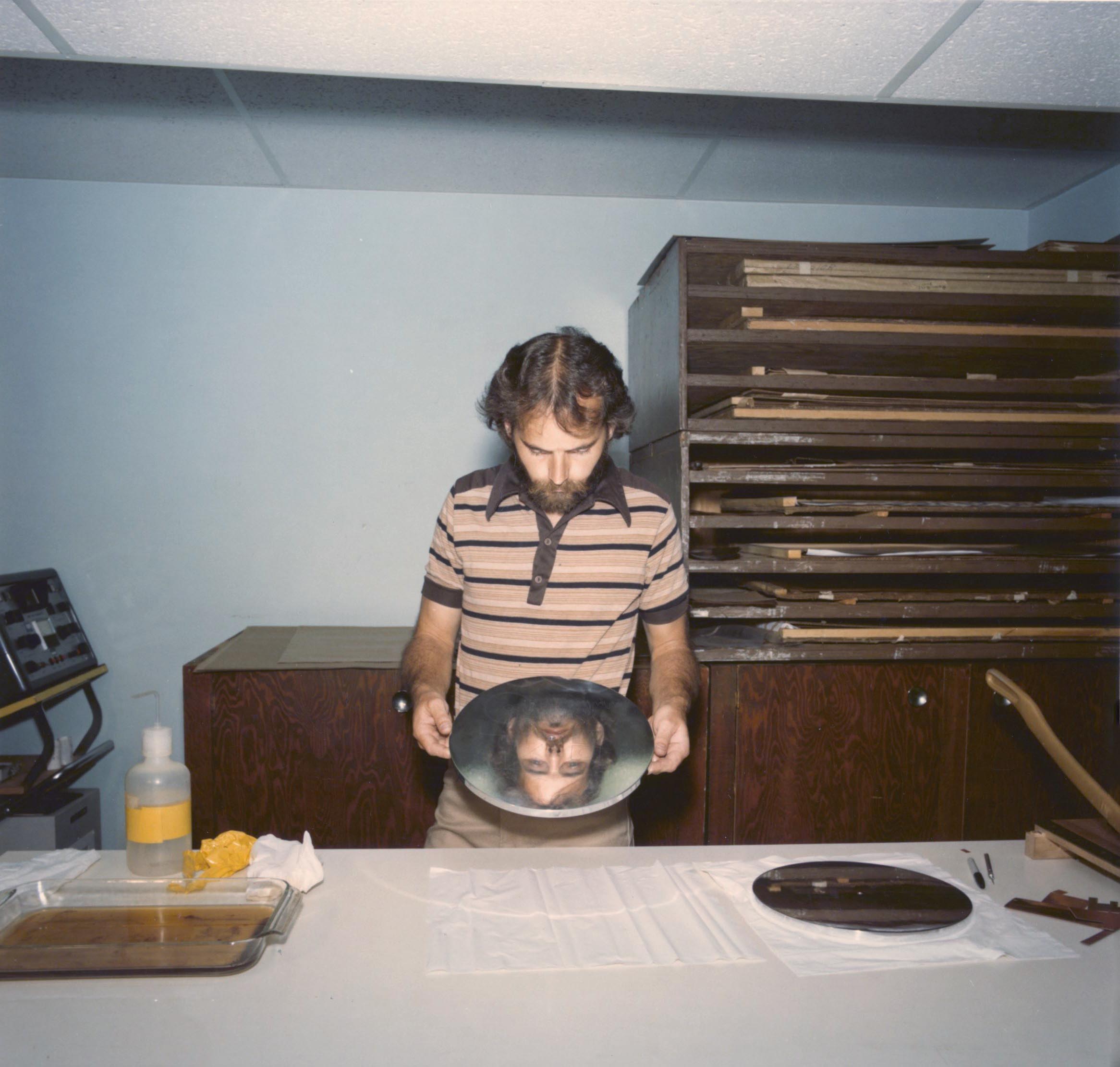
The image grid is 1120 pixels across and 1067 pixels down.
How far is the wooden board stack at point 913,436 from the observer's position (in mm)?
2502

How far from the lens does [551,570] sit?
1.85 meters

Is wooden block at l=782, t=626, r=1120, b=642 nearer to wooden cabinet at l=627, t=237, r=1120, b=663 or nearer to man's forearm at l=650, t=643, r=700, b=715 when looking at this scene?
wooden cabinet at l=627, t=237, r=1120, b=663

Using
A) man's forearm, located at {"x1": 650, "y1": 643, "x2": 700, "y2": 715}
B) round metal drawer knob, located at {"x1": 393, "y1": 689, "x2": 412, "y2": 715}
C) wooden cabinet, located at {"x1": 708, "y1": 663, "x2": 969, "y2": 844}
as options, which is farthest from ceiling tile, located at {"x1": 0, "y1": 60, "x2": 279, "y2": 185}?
wooden cabinet, located at {"x1": 708, "y1": 663, "x2": 969, "y2": 844}

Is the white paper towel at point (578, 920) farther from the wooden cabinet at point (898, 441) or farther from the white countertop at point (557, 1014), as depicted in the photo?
the wooden cabinet at point (898, 441)

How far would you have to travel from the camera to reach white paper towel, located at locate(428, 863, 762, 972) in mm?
1099

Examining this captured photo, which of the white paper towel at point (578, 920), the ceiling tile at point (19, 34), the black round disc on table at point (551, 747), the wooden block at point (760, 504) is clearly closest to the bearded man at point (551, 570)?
the black round disc on table at point (551, 747)

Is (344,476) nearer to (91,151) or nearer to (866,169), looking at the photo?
(91,151)

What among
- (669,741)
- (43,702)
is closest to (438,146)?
(669,741)

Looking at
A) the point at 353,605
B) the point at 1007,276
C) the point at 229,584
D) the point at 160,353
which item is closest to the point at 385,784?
the point at 353,605

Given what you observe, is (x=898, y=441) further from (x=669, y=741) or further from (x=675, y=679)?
(x=669, y=741)

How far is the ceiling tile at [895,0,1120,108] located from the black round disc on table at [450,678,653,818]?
48.2 inches

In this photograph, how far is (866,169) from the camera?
115 inches

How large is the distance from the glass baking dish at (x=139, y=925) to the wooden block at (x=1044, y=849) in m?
1.18

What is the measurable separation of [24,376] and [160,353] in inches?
18.4
